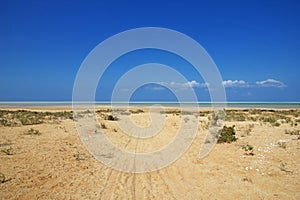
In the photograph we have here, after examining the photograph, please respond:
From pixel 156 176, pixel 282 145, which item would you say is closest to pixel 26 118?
pixel 156 176

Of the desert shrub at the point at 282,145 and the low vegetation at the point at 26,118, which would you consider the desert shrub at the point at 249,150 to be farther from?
the low vegetation at the point at 26,118

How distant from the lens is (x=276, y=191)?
21.6 ft

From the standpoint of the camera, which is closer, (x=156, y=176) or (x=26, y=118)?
(x=156, y=176)

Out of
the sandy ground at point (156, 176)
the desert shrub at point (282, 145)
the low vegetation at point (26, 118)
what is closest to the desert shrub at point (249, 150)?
the sandy ground at point (156, 176)

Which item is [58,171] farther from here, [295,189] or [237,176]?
[295,189]

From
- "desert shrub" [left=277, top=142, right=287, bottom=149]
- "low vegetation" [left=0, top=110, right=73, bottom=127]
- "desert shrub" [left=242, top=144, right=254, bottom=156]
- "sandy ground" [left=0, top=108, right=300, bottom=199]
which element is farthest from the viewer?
"low vegetation" [left=0, top=110, right=73, bottom=127]

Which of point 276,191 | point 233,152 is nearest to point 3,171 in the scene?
point 276,191

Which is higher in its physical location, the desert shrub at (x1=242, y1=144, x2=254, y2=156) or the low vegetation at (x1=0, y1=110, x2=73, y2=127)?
the low vegetation at (x1=0, y1=110, x2=73, y2=127)

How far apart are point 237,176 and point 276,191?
4.64ft

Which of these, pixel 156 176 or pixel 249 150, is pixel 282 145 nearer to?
pixel 249 150

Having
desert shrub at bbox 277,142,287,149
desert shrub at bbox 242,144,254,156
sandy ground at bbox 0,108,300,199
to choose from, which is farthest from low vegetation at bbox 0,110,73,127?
desert shrub at bbox 277,142,287,149

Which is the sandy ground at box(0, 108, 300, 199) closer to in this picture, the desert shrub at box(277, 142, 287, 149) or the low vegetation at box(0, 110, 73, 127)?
the desert shrub at box(277, 142, 287, 149)

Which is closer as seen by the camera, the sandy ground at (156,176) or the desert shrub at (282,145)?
the sandy ground at (156,176)

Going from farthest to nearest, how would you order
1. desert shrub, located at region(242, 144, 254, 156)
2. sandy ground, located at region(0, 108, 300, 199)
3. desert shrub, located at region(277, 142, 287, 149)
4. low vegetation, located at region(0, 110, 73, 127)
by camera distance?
low vegetation, located at region(0, 110, 73, 127) < desert shrub, located at region(277, 142, 287, 149) < desert shrub, located at region(242, 144, 254, 156) < sandy ground, located at region(0, 108, 300, 199)
